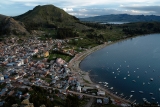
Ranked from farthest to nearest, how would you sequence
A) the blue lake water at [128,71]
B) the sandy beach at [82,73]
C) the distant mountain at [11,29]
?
the distant mountain at [11,29] < the blue lake water at [128,71] < the sandy beach at [82,73]

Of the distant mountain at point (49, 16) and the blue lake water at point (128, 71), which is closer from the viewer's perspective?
the blue lake water at point (128, 71)

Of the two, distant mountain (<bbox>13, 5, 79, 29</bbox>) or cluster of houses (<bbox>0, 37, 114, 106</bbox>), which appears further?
distant mountain (<bbox>13, 5, 79, 29</bbox>)

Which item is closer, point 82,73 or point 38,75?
point 38,75

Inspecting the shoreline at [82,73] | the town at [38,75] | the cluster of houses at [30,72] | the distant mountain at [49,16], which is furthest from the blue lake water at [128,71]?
the distant mountain at [49,16]

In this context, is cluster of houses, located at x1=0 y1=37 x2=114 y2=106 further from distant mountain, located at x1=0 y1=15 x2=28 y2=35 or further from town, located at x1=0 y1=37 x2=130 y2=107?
distant mountain, located at x1=0 y1=15 x2=28 y2=35

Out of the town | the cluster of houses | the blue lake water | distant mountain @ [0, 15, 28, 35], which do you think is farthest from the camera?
distant mountain @ [0, 15, 28, 35]

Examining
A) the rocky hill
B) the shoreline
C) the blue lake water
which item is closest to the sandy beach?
the shoreline

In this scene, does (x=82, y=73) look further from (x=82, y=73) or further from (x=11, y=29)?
(x=11, y=29)

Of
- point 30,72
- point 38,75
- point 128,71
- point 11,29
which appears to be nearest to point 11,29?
point 11,29

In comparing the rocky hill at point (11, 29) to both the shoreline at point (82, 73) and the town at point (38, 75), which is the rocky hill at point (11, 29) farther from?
the shoreline at point (82, 73)

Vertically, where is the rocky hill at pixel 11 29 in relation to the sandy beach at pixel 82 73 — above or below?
above
